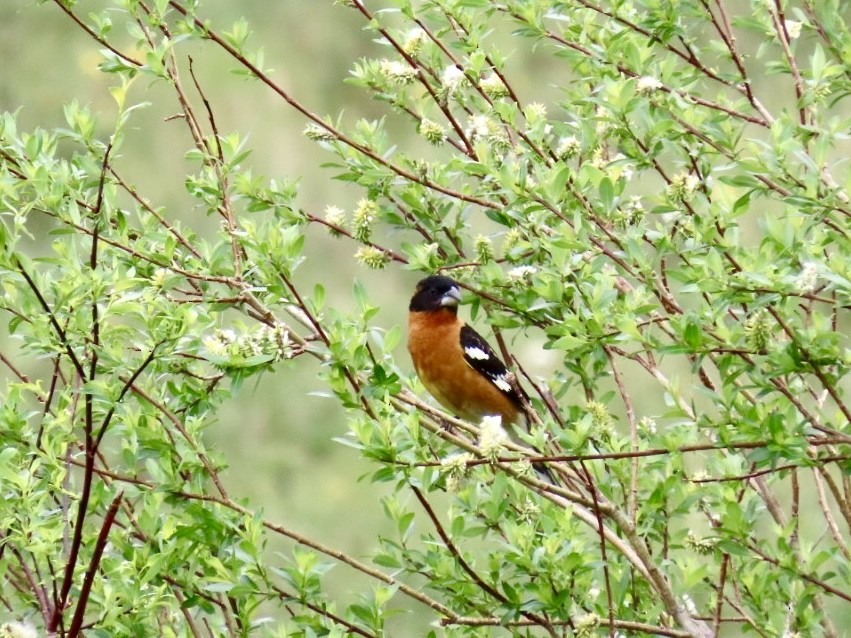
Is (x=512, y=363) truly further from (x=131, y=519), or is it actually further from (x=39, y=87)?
(x=39, y=87)

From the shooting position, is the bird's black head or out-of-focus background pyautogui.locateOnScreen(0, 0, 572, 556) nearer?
the bird's black head

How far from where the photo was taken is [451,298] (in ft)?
14.8

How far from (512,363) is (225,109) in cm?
682

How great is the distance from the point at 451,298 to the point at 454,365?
29 cm

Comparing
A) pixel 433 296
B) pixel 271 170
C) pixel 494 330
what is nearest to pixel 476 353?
pixel 433 296

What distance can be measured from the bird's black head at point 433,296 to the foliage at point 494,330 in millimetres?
1443

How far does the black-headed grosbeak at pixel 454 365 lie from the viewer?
184 inches

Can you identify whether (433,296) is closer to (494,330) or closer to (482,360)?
(482,360)

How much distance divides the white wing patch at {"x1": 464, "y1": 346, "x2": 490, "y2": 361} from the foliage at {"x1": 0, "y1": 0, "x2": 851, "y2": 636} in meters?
1.57

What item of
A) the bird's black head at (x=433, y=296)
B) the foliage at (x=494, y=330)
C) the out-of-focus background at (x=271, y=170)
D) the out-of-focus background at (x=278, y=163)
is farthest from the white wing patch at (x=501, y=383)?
the out-of-focus background at (x=271, y=170)

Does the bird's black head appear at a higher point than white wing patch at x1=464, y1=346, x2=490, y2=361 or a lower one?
higher

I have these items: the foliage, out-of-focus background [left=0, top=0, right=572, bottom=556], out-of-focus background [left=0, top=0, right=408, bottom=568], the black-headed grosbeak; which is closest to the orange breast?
the black-headed grosbeak

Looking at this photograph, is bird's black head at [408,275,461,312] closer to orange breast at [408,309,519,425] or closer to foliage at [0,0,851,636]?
orange breast at [408,309,519,425]

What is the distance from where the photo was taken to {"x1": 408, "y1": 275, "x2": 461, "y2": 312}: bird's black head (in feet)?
15.1
